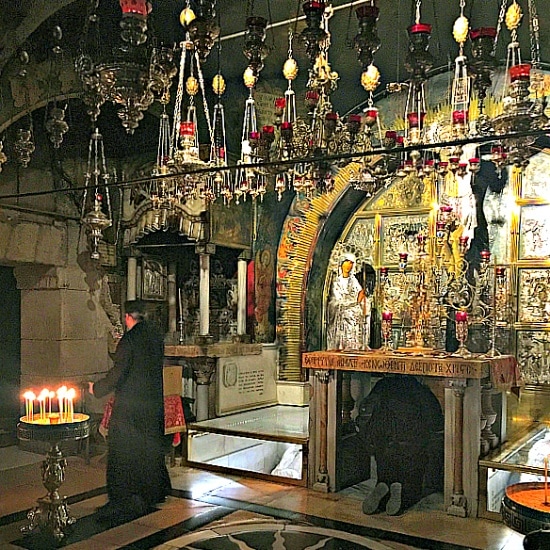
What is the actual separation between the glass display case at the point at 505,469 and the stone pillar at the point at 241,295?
404cm

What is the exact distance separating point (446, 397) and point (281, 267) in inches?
160

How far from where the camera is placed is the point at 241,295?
387 inches

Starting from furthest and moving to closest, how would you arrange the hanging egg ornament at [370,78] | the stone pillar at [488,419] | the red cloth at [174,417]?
the red cloth at [174,417], the stone pillar at [488,419], the hanging egg ornament at [370,78]

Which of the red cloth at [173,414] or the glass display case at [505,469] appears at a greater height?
the red cloth at [173,414]

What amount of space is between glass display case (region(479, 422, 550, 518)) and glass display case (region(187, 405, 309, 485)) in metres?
1.87

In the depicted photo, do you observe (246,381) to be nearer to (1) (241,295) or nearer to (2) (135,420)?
(1) (241,295)

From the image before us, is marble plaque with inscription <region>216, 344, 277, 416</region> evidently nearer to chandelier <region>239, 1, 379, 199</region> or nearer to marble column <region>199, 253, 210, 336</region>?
marble column <region>199, 253, 210, 336</region>

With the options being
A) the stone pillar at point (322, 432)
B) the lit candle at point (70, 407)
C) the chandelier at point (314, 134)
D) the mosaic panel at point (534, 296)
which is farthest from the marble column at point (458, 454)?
the lit candle at point (70, 407)

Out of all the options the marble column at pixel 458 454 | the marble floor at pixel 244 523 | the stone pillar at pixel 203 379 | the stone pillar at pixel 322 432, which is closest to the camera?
the marble floor at pixel 244 523

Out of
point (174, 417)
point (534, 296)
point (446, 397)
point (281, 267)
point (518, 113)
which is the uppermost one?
point (518, 113)

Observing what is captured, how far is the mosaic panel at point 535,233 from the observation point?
28.3ft

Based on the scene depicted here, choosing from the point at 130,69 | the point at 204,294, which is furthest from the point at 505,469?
the point at 204,294

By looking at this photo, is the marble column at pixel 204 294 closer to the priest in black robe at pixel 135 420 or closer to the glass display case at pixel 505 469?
the priest in black robe at pixel 135 420

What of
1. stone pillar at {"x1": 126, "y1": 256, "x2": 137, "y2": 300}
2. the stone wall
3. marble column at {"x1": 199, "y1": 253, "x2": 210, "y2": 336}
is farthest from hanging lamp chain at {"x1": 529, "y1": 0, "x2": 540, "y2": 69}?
the stone wall
